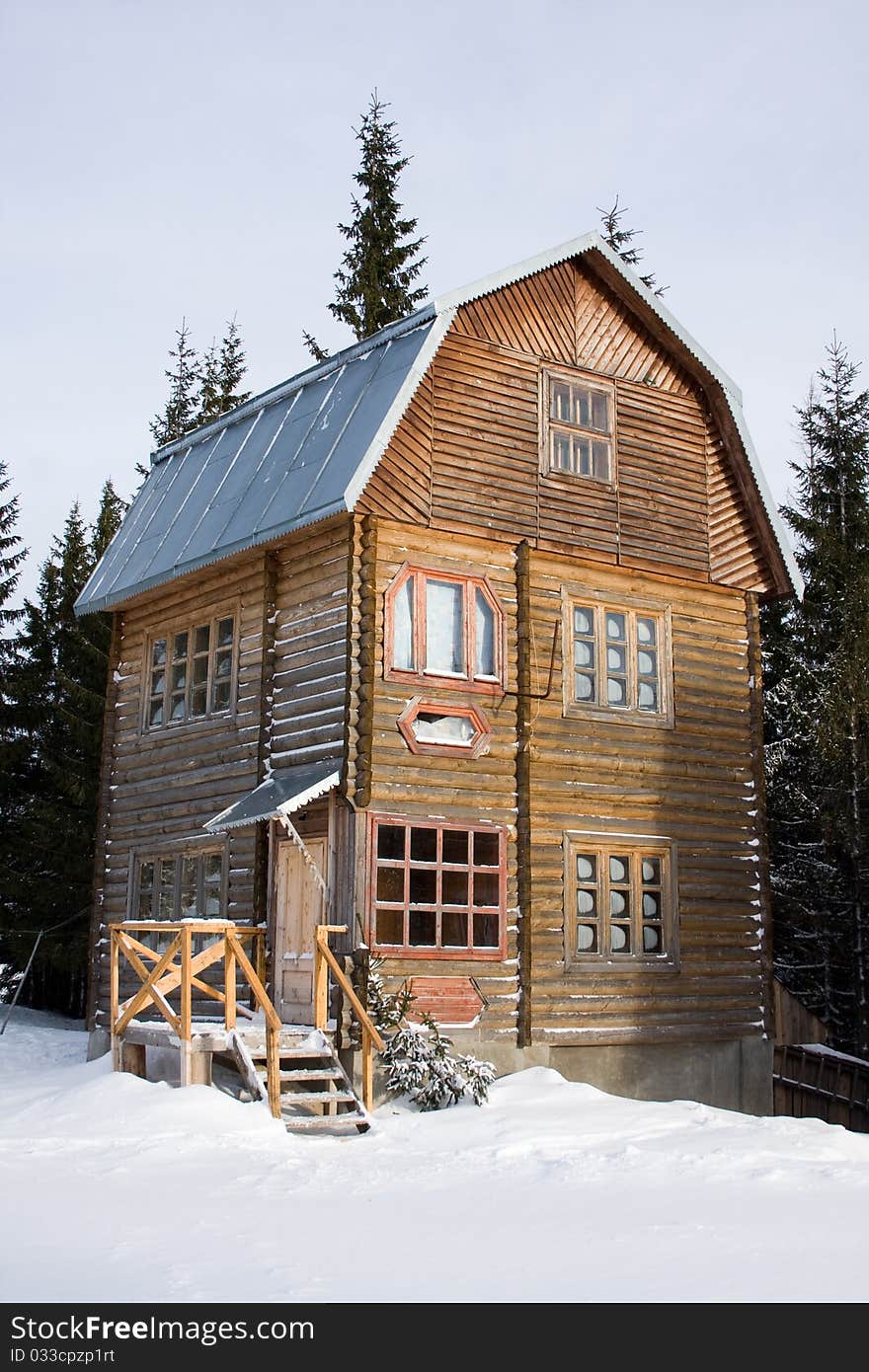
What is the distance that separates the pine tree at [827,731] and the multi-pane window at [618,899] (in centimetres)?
715

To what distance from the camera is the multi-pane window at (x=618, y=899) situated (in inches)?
758

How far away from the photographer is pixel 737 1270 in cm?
846

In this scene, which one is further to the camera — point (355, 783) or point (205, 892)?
point (205, 892)

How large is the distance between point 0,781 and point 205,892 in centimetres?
1473

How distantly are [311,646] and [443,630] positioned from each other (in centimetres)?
173

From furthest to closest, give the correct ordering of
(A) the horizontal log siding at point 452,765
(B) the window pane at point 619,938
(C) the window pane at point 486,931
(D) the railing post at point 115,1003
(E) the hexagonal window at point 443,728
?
(B) the window pane at point 619,938 → (C) the window pane at point 486,931 → (E) the hexagonal window at point 443,728 → (A) the horizontal log siding at point 452,765 → (D) the railing post at point 115,1003

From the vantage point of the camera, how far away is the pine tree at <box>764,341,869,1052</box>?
1035 inches

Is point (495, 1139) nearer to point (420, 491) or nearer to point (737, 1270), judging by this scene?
point (737, 1270)

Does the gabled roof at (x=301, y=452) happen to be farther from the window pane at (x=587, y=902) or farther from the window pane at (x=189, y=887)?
the window pane at (x=587, y=902)

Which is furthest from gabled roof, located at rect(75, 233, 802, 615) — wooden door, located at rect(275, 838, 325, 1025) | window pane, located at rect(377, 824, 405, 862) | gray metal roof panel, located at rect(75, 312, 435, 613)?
wooden door, located at rect(275, 838, 325, 1025)

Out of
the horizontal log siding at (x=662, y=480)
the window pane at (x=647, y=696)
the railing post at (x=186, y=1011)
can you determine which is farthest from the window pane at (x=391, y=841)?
the horizontal log siding at (x=662, y=480)

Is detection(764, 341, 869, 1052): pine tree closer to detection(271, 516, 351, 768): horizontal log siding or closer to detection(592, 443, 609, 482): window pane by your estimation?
detection(592, 443, 609, 482): window pane

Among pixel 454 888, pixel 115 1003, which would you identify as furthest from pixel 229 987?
pixel 454 888
